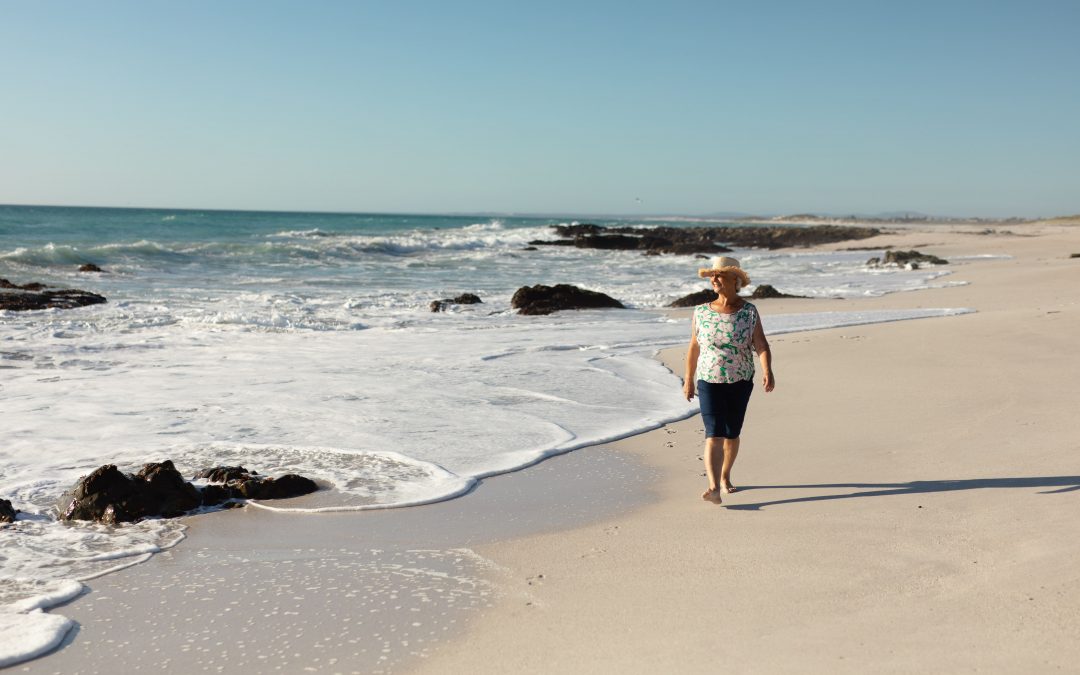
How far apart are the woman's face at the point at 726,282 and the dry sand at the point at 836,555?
3.91 feet

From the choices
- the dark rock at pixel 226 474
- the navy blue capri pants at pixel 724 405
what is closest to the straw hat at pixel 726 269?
the navy blue capri pants at pixel 724 405

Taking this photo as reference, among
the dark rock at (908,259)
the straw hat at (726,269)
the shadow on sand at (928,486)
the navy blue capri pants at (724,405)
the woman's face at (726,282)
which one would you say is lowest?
the shadow on sand at (928,486)

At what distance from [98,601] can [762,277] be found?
25716 millimetres

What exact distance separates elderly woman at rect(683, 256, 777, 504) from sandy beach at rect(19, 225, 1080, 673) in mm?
289

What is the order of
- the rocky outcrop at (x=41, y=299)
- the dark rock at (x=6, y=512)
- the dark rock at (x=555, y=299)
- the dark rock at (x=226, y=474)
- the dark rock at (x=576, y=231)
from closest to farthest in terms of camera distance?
the dark rock at (x=6, y=512)
the dark rock at (x=226, y=474)
the rocky outcrop at (x=41, y=299)
the dark rock at (x=555, y=299)
the dark rock at (x=576, y=231)

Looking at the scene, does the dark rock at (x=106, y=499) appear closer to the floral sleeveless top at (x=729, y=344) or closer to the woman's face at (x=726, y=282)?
the floral sleeveless top at (x=729, y=344)

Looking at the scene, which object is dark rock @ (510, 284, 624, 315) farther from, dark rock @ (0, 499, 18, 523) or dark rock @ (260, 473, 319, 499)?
dark rock @ (0, 499, 18, 523)

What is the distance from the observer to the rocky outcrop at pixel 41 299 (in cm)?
1560

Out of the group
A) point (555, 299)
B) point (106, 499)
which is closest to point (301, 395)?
point (106, 499)

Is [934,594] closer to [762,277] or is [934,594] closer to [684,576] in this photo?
[684,576]

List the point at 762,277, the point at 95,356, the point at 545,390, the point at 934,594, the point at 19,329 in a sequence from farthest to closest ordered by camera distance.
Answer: the point at 762,277 < the point at 19,329 < the point at 95,356 < the point at 545,390 < the point at 934,594

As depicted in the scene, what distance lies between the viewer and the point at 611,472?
5918 mm

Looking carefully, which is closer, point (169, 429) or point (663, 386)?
point (169, 429)

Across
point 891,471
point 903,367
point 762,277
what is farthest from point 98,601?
point 762,277
